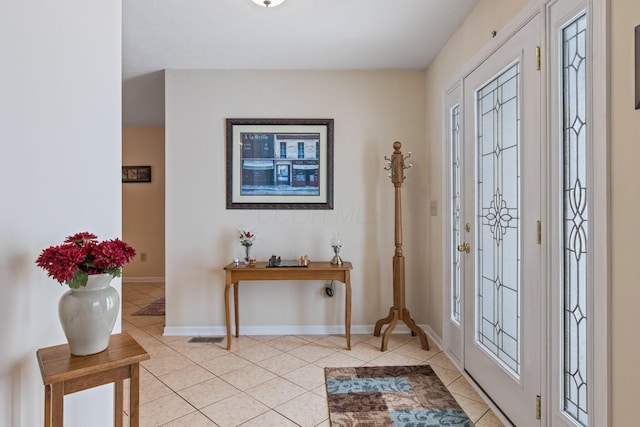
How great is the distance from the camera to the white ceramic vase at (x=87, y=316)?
108 centimetres

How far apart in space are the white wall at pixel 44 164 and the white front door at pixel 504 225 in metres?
1.99

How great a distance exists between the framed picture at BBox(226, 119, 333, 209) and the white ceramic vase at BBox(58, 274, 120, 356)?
2180 mm

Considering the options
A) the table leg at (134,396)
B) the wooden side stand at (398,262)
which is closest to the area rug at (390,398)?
the wooden side stand at (398,262)

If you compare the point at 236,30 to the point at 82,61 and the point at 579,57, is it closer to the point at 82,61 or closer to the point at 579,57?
the point at 82,61

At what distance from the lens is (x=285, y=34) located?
2.61m

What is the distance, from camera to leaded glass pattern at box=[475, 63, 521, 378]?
1.85 metres

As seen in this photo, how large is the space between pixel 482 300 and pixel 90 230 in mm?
2252

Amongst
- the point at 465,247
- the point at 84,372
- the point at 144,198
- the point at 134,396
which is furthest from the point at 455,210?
the point at 144,198

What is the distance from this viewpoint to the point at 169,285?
3.26 metres

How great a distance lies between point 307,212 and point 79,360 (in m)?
2.37

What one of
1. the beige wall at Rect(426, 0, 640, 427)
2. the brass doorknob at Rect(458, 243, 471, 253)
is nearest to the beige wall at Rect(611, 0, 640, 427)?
the beige wall at Rect(426, 0, 640, 427)

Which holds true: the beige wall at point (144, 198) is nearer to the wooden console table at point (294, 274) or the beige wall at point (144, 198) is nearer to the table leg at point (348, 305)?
the wooden console table at point (294, 274)

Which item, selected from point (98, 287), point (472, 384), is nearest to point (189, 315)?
point (98, 287)

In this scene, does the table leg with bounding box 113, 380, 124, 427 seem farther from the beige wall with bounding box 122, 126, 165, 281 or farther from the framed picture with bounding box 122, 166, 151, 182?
the framed picture with bounding box 122, 166, 151, 182
